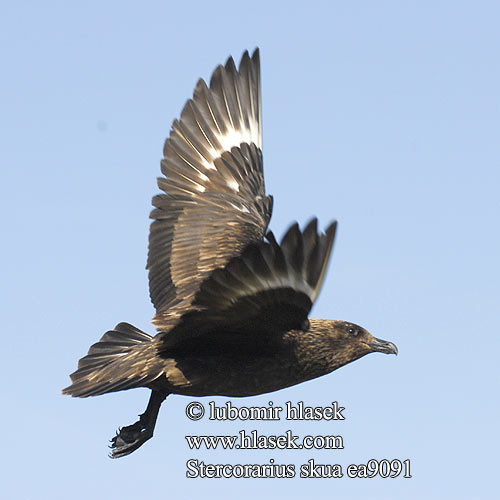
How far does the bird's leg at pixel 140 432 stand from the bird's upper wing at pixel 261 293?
87 cm

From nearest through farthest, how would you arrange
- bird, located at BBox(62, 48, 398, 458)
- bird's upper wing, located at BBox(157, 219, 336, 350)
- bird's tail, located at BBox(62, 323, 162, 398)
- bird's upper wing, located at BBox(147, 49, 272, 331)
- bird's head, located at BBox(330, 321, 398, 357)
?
bird's upper wing, located at BBox(157, 219, 336, 350)
bird, located at BBox(62, 48, 398, 458)
bird's tail, located at BBox(62, 323, 162, 398)
bird's head, located at BBox(330, 321, 398, 357)
bird's upper wing, located at BBox(147, 49, 272, 331)

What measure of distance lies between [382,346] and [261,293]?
5.51 ft

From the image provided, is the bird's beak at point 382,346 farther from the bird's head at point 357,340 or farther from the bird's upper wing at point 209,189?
the bird's upper wing at point 209,189

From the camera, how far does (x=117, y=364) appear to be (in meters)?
6.78

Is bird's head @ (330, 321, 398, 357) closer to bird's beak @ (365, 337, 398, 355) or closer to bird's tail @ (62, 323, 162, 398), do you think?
bird's beak @ (365, 337, 398, 355)

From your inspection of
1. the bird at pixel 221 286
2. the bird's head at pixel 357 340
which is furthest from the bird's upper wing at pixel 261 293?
the bird's head at pixel 357 340

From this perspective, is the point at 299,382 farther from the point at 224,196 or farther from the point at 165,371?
the point at 224,196

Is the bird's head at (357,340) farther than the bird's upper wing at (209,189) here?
No

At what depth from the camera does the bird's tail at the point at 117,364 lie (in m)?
6.52

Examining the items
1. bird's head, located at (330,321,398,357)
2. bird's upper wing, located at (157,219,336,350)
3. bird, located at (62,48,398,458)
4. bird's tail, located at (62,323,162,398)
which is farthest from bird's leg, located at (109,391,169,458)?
bird's head, located at (330,321,398,357)

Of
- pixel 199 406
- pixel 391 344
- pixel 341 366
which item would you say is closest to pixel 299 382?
pixel 341 366

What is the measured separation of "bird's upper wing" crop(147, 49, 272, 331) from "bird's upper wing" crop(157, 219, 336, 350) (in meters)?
0.68

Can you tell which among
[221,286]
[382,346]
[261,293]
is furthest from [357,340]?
[221,286]

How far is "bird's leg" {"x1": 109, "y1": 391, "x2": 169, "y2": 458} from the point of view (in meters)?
7.18
